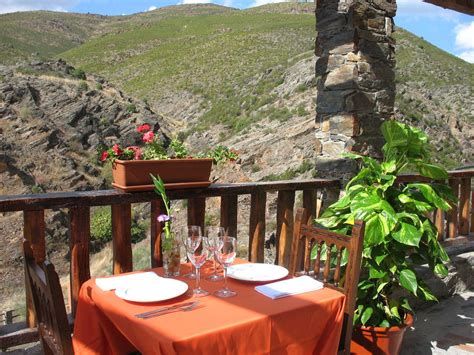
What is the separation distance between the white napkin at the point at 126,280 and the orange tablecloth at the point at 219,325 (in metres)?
0.03

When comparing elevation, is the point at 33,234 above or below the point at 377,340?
above

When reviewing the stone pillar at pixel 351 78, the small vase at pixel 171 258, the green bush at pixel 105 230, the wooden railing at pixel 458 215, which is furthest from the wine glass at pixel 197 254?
the green bush at pixel 105 230

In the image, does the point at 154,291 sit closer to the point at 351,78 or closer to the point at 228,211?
the point at 228,211

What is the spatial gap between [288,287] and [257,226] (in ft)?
3.61

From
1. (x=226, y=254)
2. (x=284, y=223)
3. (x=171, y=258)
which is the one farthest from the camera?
(x=284, y=223)

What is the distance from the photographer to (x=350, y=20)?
3443 mm

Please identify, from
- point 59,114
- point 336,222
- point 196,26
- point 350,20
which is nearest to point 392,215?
point 336,222

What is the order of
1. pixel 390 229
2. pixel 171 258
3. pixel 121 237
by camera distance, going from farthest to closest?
pixel 390 229 < pixel 121 237 < pixel 171 258

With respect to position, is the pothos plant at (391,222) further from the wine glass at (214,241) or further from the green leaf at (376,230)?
the wine glass at (214,241)

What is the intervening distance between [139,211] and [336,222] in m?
14.5

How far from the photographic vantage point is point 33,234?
229 cm

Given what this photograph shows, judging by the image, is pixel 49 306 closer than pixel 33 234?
Yes

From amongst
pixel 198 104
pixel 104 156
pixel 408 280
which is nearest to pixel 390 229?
pixel 408 280

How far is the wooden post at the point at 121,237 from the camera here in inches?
99.8
